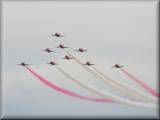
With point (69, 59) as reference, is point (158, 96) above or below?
below

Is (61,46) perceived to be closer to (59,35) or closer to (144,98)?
(59,35)

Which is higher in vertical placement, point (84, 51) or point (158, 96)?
point (84, 51)

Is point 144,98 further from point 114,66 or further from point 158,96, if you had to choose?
point 114,66

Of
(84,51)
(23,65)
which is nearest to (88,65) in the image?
(84,51)

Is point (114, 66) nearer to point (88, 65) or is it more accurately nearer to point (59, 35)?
point (88, 65)

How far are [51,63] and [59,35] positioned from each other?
16.4ft

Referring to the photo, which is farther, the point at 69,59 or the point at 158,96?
the point at 69,59

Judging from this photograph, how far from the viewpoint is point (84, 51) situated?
2517 inches

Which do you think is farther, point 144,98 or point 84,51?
point 84,51

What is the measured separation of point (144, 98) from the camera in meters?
59.3

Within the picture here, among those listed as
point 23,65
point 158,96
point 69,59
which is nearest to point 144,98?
point 158,96

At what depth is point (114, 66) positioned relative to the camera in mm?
64188

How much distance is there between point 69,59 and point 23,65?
20.5 ft

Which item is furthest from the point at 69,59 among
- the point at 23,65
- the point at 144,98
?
the point at 144,98
